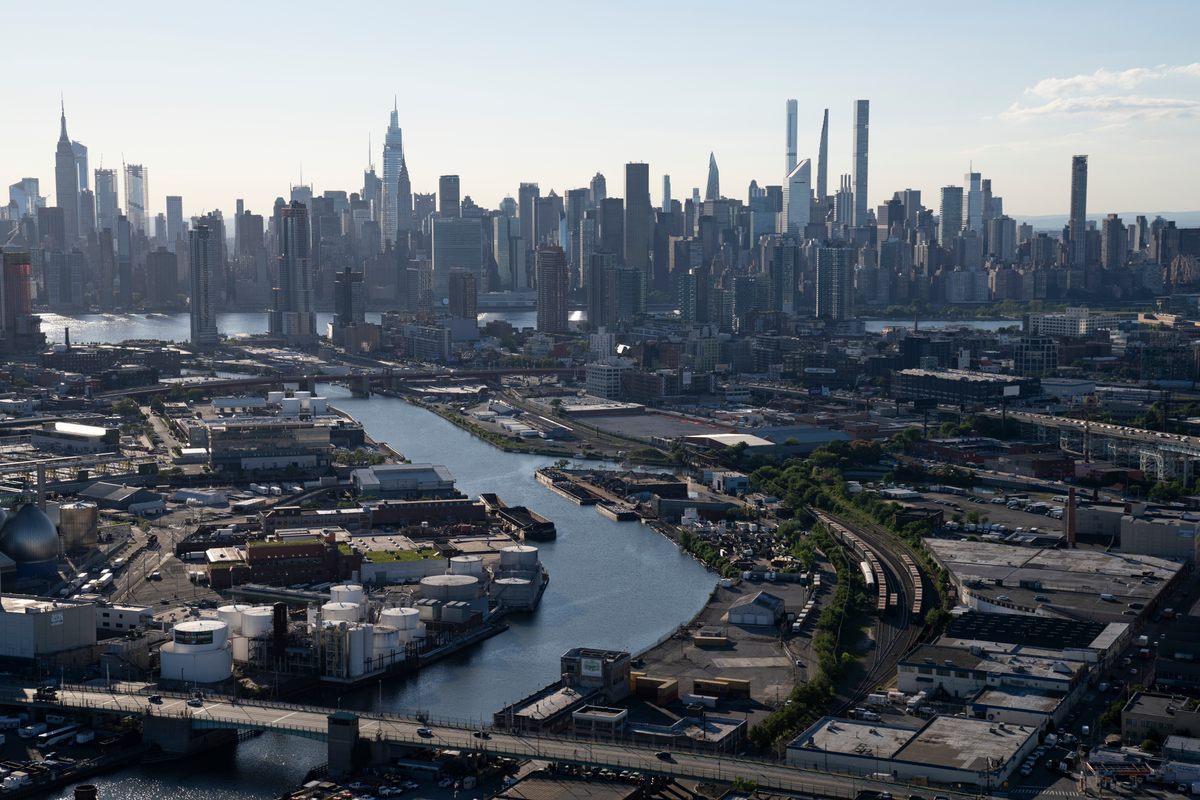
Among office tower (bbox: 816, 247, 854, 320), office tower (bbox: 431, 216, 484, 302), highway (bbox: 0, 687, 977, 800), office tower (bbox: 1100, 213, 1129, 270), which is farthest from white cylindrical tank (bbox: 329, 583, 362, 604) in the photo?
office tower (bbox: 1100, 213, 1129, 270)

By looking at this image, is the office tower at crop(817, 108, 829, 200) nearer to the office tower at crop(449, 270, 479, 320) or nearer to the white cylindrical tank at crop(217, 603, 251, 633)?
the office tower at crop(449, 270, 479, 320)

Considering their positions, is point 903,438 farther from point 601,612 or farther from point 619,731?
point 619,731

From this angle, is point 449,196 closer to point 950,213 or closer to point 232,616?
point 950,213

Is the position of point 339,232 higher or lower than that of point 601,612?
higher

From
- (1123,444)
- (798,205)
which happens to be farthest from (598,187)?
(1123,444)

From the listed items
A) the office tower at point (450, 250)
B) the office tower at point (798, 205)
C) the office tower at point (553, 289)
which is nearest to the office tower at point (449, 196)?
the office tower at point (450, 250)

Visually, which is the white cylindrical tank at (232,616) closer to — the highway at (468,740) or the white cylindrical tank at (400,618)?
the white cylindrical tank at (400,618)

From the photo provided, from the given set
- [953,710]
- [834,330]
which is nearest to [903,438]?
[953,710]
